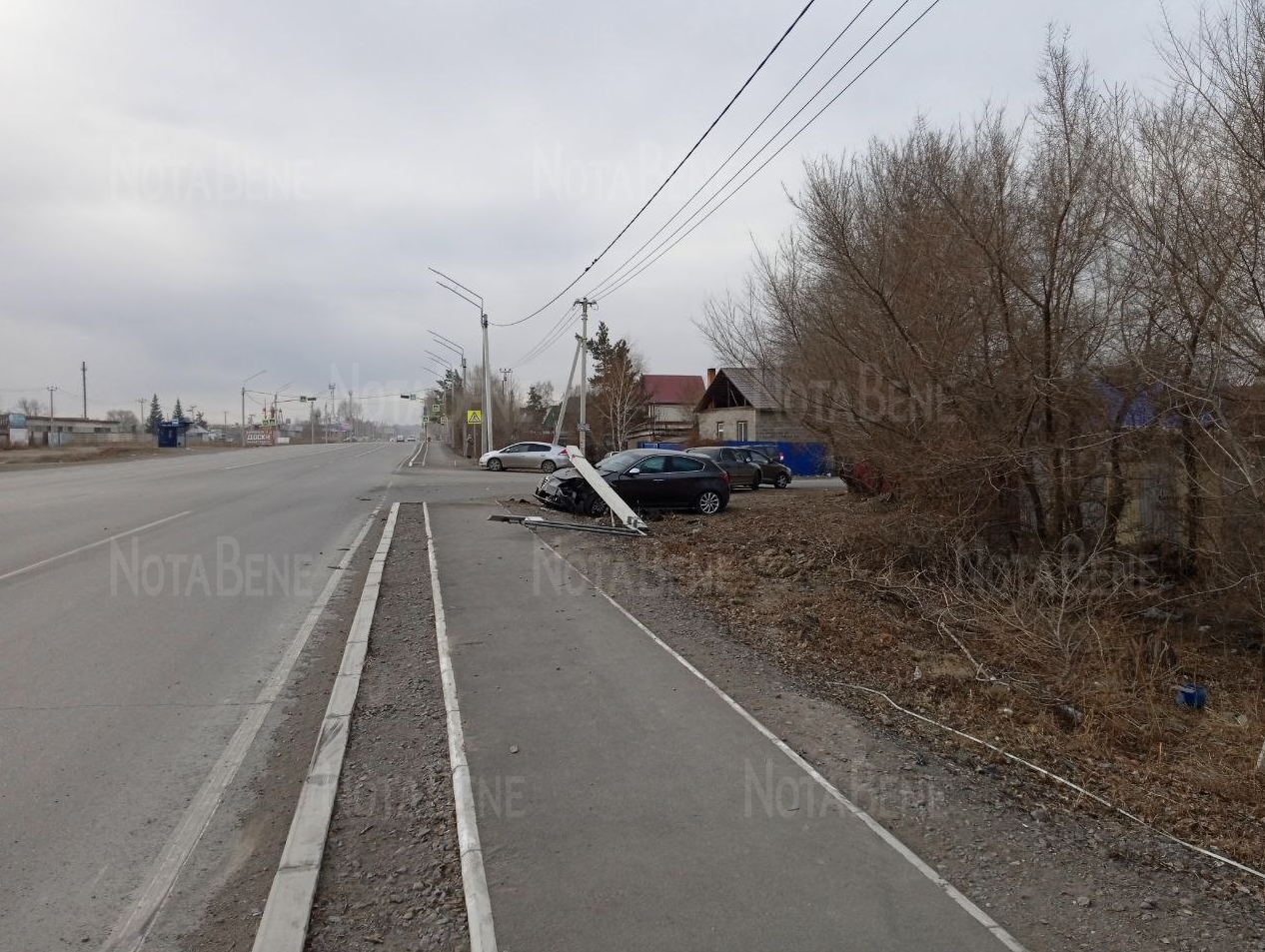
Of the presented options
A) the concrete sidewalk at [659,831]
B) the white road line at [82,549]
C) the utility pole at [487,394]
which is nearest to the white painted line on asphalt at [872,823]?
the concrete sidewalk at [659,831]

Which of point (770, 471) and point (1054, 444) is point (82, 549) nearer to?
point (1054, 444)

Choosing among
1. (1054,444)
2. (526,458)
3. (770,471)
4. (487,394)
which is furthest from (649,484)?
(487,394)

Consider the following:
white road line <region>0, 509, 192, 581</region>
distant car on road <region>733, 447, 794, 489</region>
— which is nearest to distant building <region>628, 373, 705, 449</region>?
distant car on road <region>733, 447, 794, 489</region>

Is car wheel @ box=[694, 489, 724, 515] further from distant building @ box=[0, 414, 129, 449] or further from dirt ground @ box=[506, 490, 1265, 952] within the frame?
distant building @ box=[0, 414, 129, 449]

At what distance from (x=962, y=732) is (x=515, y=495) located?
52.8ft

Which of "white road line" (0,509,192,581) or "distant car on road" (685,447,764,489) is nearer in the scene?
"white road line" (0,509,192,581)

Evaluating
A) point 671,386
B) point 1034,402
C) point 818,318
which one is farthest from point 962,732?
point 671,386

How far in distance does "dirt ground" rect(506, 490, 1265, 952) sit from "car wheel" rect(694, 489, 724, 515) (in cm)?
783

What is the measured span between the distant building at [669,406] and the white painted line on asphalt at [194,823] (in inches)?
1785

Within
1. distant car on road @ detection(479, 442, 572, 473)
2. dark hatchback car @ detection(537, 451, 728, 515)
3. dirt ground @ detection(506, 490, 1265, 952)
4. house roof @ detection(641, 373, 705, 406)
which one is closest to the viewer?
dirt ground @ detection(506, 490, 1265, 952)

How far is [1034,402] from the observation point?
34.6 feet

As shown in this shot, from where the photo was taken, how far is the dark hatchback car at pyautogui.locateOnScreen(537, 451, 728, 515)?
52.2ft

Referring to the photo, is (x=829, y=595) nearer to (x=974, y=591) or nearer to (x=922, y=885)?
(x=974, y=591)

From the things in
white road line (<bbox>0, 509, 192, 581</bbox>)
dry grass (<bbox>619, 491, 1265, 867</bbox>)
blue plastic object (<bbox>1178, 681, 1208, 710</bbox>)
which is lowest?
blue plastic object (<bbox>1178, 681, 1208, 710</bbox>)
